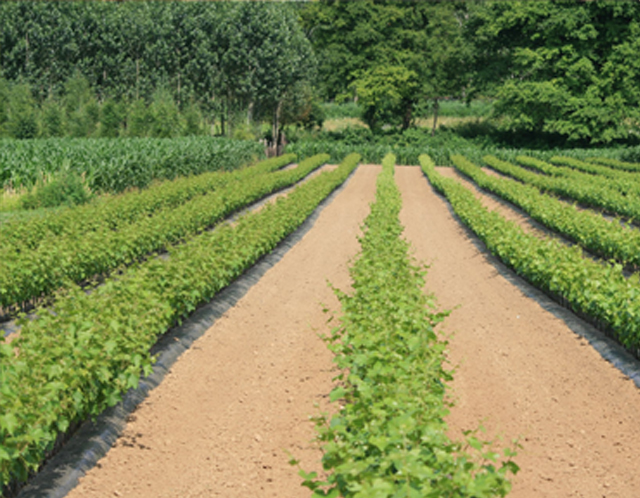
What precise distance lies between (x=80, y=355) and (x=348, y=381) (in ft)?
8.63

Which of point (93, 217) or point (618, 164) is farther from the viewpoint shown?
point (618, 164)

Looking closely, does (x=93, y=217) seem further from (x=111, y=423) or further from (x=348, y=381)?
(x=348, y=381)

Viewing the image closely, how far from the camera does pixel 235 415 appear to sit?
24.8 ft

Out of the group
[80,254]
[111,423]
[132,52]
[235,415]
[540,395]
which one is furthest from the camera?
[132,52]

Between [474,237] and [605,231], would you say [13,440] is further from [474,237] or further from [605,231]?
[474,237]

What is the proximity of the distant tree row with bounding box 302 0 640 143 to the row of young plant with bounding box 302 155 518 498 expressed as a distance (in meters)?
47.4

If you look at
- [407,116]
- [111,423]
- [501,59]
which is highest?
[501,59]

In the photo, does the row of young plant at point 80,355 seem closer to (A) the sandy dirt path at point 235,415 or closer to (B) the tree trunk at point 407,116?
(A) the sandy dirt path at point 235,415

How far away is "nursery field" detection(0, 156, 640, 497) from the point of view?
16.1 feet

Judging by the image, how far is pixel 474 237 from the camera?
1970 centimetres

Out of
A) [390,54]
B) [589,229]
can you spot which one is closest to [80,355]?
[589,229]

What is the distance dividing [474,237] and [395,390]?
15076mm

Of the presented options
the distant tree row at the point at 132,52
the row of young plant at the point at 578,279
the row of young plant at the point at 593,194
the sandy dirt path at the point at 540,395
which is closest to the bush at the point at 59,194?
the sandy dirt path at the point at 540,395

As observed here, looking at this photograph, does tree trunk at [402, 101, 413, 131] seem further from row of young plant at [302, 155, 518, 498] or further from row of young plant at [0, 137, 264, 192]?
row of young plant at [302, 155, 518, 498]
